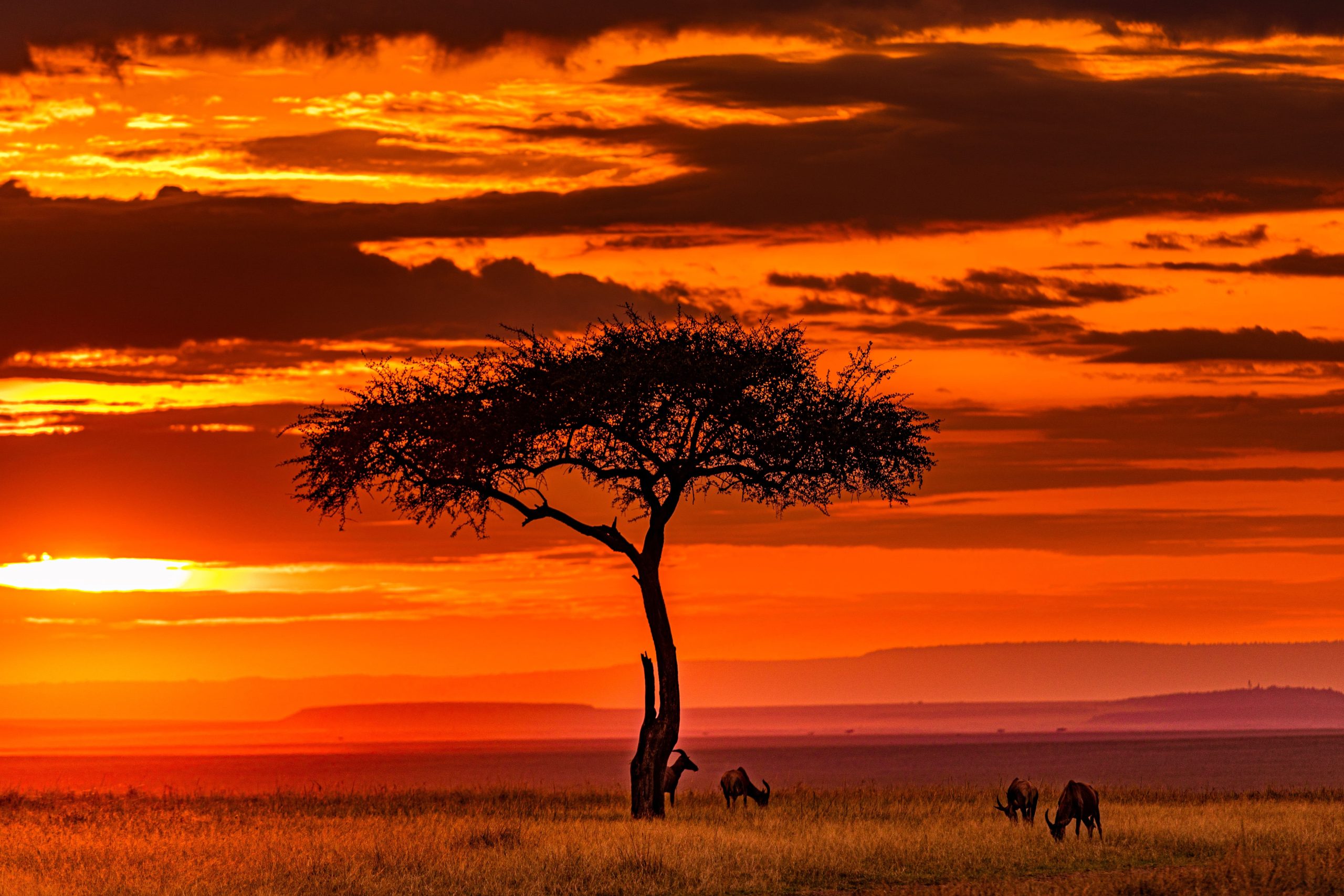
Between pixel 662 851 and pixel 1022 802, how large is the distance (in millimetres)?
9902

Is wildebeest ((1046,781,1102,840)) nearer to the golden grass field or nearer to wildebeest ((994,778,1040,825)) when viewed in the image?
the golden grass field

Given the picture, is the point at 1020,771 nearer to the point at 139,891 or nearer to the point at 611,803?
the point at 611,803

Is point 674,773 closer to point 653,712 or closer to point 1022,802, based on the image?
point 653,712

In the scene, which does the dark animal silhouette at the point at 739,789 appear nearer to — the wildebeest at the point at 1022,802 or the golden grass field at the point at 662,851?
the golden grass field at the point at 662,851

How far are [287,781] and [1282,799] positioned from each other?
7180 centimetres

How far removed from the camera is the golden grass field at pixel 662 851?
81.9 ft

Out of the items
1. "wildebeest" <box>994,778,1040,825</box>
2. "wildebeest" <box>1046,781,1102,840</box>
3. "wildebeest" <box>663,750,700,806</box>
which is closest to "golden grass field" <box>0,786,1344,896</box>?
"wildebeest" <box>1046,781,1102,840</box>

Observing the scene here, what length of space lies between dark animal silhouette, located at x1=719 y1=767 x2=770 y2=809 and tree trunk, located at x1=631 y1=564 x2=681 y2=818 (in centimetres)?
153

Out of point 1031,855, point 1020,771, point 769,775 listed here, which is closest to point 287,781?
point 769,775

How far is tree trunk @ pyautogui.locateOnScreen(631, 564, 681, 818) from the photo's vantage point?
124ft

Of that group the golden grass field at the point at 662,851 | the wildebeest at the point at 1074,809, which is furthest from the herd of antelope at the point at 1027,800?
the golden grass field at the point at 662,851

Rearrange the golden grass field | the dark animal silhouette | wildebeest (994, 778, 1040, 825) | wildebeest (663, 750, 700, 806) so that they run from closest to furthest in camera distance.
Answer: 1. the golden grass field
2. wildebeest (994, 778, 1040, 825)
3. the dark animal silhouette
4. wildebeest (663, 750, 700, 806)

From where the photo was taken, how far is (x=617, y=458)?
130 feet

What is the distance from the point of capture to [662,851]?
27.7m
